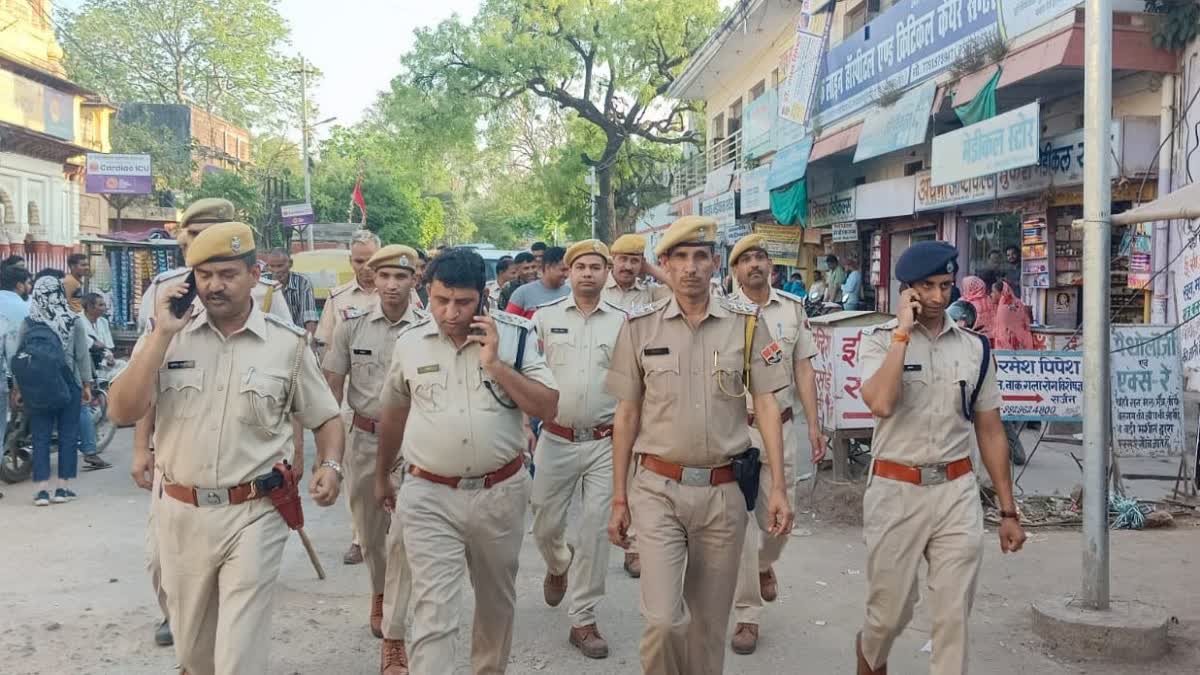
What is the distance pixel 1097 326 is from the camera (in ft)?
17.9

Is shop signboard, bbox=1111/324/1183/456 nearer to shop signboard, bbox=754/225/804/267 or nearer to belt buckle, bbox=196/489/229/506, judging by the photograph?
belt buckle, bbox=196/489/229/506

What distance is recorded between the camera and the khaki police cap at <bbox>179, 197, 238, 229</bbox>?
17.7ft

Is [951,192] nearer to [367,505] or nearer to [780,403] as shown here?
[780,403]

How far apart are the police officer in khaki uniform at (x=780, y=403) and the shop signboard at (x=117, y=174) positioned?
1072 inches

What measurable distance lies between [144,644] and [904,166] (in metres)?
13.4

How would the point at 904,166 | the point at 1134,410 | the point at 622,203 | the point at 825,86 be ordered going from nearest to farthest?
1. the point at 1134,410
2. the point at 904,166
3. the point at 825,86
4. the point at 622,203

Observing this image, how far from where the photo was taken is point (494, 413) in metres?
4.22

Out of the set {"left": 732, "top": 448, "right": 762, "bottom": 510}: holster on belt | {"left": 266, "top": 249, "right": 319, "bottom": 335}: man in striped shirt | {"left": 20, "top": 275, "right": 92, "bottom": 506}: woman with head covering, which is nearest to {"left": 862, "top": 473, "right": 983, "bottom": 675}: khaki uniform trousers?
{"left": 732, "top": 448, "right": 762, "bottom": 510}: holster on belt

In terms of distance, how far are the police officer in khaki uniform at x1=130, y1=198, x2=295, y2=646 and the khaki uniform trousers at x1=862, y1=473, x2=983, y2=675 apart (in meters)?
2.37

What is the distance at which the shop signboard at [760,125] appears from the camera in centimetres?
2194

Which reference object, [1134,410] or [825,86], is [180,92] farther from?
[1134,410]

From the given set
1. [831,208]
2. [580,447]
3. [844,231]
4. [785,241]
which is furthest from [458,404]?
[785,241]

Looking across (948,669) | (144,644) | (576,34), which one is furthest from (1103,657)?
(576,34)

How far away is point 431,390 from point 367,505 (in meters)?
1.59
